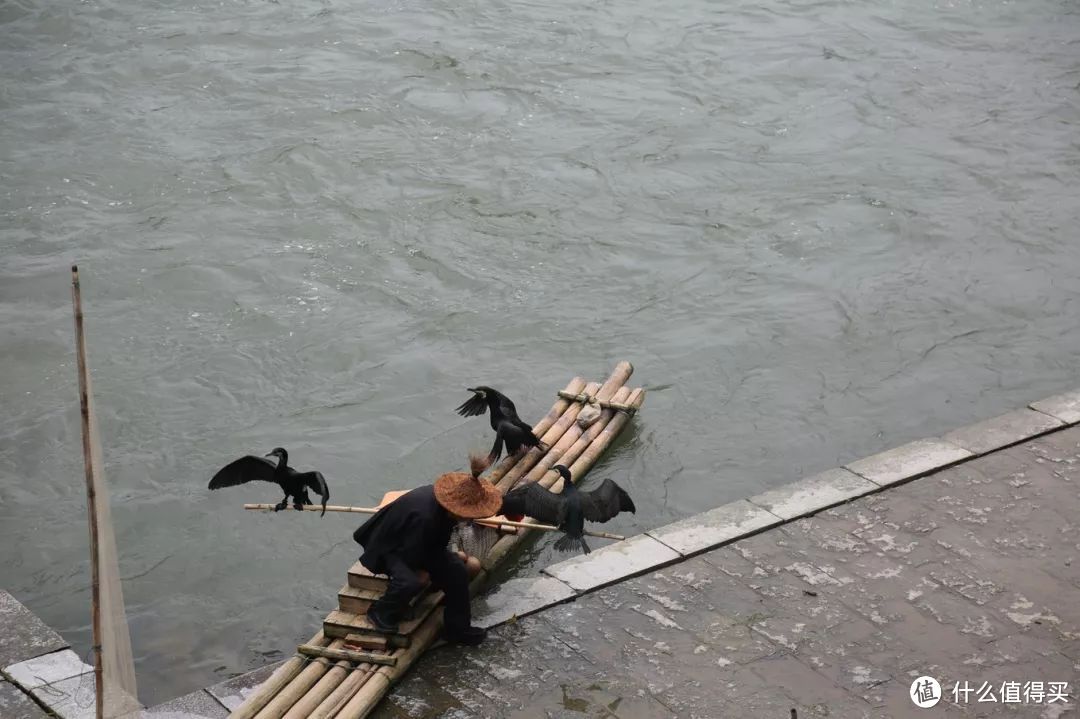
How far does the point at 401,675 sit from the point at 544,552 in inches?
72.1

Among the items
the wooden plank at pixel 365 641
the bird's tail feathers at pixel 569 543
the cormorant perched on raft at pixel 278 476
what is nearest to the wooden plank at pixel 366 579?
the wooden plank at pixel 365 641

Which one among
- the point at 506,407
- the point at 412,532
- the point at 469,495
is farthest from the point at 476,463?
the point at 506,407

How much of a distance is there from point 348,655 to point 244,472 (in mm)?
1169

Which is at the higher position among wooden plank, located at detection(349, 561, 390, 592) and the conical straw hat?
the conical straw hat

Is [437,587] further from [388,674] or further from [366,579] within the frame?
[388,674]

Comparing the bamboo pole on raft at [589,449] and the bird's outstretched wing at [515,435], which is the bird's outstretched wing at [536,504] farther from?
the bird's outstretched wing at [515,435]

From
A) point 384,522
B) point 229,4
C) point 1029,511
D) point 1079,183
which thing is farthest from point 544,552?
point 229,4

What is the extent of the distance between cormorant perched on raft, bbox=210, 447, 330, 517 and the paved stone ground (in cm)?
107

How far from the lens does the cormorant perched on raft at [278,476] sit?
6.59 m

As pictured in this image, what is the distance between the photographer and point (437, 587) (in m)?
6.44

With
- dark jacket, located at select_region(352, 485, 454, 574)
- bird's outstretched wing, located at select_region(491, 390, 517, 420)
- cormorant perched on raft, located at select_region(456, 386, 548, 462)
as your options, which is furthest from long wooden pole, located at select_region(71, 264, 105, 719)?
bird's outstretched wing, located at select_region(491, 390, 517, 420)

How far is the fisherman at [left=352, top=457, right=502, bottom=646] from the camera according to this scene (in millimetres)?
6219

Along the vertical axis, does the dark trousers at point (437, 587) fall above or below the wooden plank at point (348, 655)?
above

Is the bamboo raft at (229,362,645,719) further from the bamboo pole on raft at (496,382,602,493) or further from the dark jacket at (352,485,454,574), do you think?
the bamboo pole on raft at (496,382,602,493)
